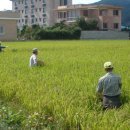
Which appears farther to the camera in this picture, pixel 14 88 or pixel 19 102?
pixel 14 88

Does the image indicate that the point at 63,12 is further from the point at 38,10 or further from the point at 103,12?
the point at 38,10

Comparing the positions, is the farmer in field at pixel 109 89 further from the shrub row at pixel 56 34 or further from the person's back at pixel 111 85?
the shrub row at pixel 56 34

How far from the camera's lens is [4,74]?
13.1m

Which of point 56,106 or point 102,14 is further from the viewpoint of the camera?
point 102,14

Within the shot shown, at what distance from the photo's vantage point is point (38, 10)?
91375 mm

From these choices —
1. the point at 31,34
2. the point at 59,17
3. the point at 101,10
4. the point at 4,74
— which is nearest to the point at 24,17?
the point at 59,17

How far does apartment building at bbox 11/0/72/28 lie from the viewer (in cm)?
8667

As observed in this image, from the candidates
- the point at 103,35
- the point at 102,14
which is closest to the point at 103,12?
the point at 102,14

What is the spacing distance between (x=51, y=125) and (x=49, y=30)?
47.0 metres

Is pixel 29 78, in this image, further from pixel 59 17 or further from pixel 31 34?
pixel 59 17

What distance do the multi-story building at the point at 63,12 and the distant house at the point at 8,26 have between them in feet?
61.7

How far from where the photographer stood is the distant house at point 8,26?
53000 mm

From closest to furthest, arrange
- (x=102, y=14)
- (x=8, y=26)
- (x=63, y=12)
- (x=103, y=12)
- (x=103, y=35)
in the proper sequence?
(x=8, y=26)
(x=103, y=35)
(x=102, y=14)
(x=103, y=12)
(x=63, y=12)

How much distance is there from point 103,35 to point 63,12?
69.5ft
